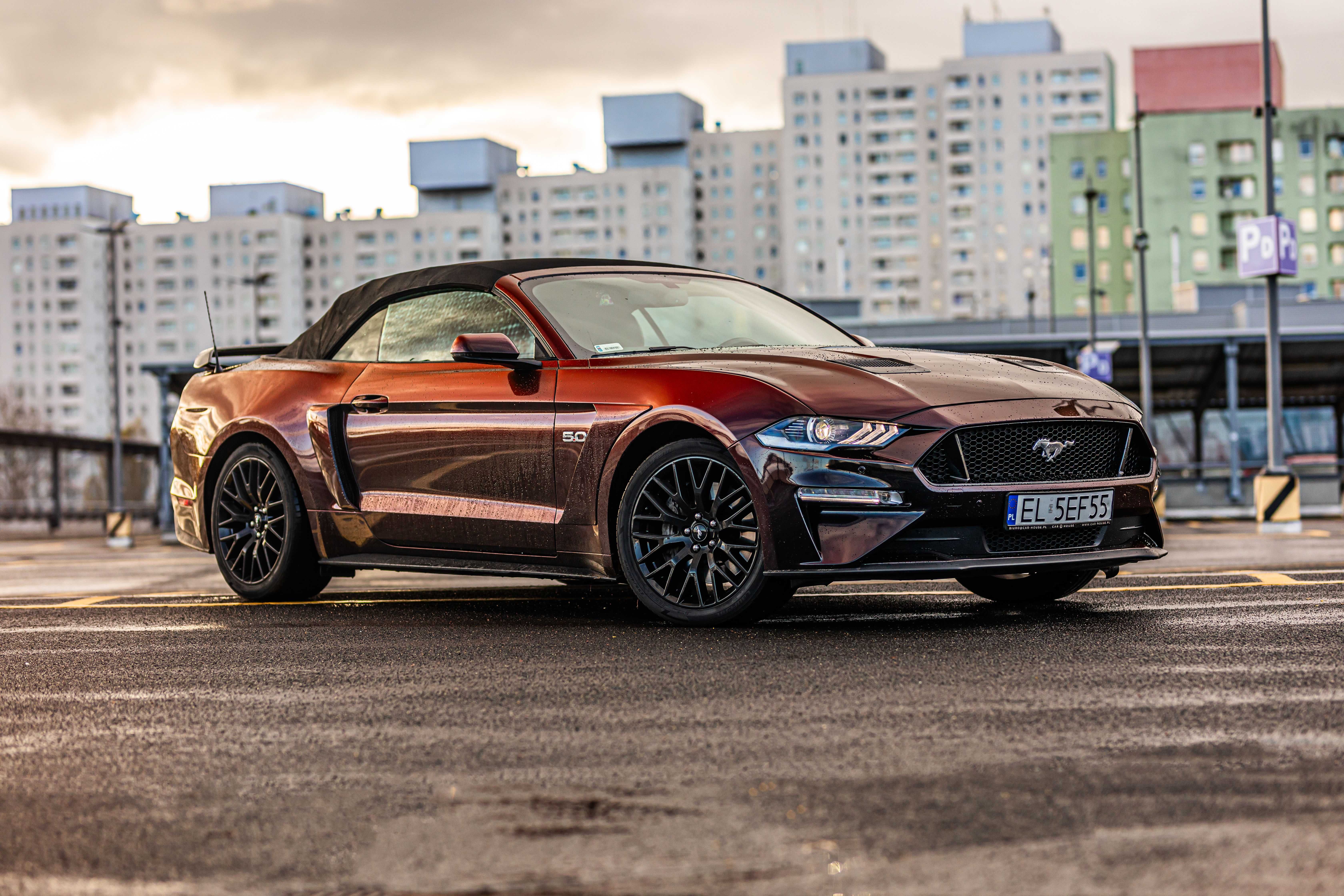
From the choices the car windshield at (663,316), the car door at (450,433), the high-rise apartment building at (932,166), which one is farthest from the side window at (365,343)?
the high-rise apartment building at (932,166)

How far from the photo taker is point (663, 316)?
671 cm

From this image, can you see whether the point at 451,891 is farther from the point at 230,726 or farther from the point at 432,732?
the point at 230,726

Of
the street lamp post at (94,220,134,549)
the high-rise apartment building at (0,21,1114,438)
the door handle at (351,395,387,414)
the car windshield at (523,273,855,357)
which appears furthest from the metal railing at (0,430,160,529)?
the car windshield at (523,273,855,357)

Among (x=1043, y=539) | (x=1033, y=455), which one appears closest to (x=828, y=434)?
(x=1033, y=455)

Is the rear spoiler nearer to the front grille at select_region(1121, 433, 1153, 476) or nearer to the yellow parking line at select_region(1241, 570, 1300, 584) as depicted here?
the front grille at select_region(1121, 433, 1153, 476)

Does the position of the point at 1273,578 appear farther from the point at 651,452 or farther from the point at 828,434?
the point at 651,452

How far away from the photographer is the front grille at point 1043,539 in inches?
216

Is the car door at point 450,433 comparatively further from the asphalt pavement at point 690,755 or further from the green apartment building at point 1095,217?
the green apartment building at point 1095,217

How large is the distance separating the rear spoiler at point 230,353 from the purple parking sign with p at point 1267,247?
1424 cm

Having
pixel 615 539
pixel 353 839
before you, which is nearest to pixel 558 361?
pixel 615 539

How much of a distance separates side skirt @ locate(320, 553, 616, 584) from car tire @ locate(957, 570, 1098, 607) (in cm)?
170

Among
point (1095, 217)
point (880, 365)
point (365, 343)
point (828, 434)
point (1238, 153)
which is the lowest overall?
point (828, 434)

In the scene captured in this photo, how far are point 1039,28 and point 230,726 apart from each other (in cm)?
15051

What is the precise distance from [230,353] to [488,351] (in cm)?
265
